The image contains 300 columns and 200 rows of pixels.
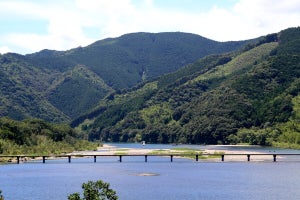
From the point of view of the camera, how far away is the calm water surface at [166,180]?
11631cm

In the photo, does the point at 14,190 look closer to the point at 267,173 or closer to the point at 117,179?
the point at 117,179

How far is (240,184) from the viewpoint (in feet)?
438

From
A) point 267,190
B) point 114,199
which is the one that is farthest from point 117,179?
point 114,199

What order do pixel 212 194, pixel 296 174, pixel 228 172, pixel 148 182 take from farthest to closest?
pixel 228 172 → pixel 296 174 → pixel 148 182 → pixel 212 194

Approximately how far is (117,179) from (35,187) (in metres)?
21.8

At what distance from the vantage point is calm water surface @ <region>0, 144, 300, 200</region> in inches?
4579

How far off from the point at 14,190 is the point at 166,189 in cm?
3075

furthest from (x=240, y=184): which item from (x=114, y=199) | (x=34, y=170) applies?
(x=114, y=199)

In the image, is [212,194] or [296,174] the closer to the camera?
[212,194]

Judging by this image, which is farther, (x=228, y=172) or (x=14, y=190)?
(x=228, y=172)

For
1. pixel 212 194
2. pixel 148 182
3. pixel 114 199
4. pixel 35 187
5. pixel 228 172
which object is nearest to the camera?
pixel 114 199

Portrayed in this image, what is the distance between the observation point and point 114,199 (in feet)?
185

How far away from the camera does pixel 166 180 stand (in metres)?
142

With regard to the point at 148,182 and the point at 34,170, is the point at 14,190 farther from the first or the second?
the point at 34,170
